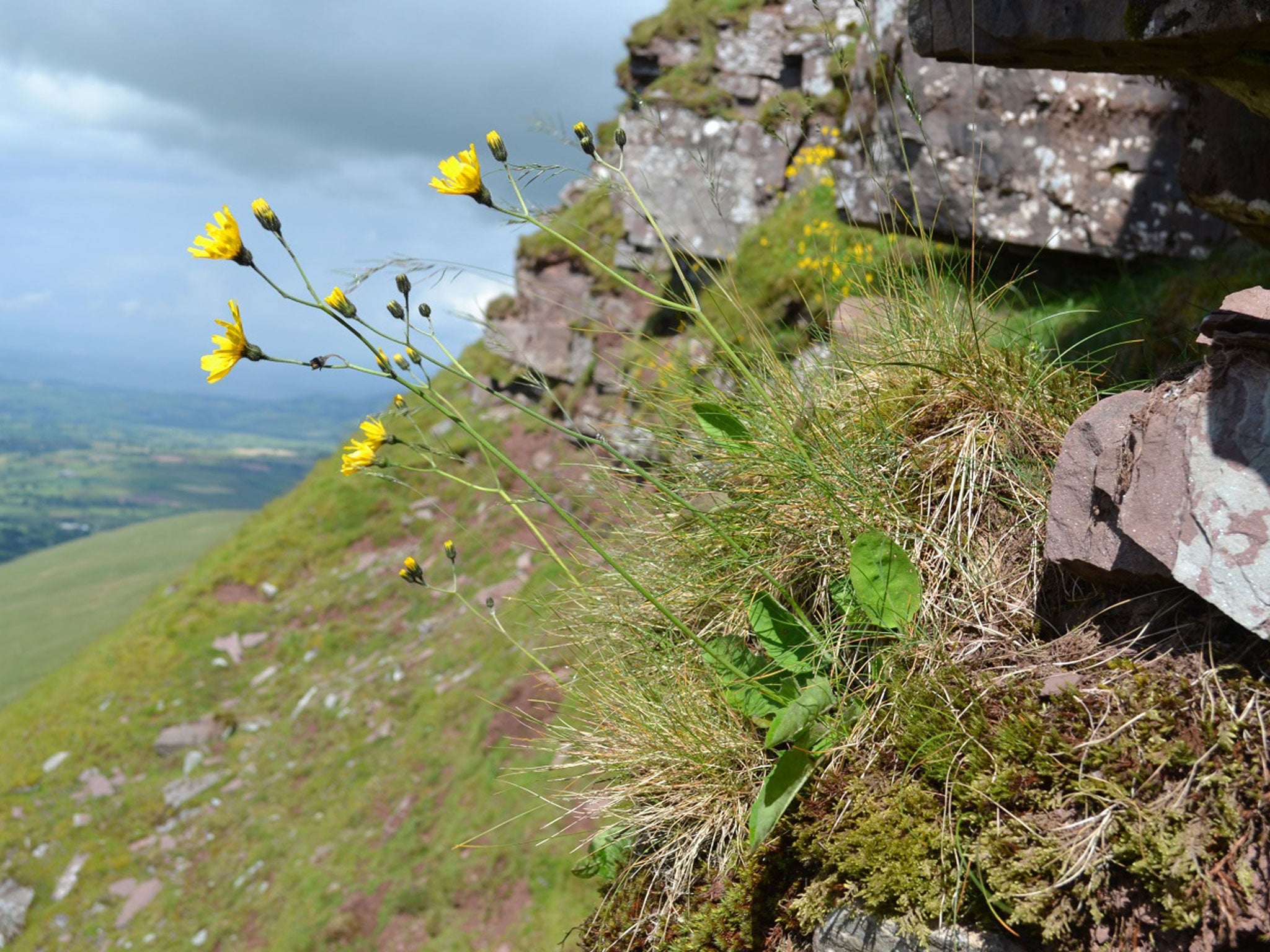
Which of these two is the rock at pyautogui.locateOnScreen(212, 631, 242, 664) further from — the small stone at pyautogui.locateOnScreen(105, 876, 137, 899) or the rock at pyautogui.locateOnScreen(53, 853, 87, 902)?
the small stone at pyautogui.locateOnScreen(105, 876, 137, 899)

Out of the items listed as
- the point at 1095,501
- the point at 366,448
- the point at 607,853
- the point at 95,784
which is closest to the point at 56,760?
the point at 95,784

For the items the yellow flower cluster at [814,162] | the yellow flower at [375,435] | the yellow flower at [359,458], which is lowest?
the yellow flower at [359,458]

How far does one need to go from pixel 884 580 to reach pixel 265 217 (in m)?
2.10

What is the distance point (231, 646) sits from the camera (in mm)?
15172

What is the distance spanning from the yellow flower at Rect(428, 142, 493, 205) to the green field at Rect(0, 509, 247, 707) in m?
29.9

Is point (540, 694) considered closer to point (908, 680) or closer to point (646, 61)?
point (908, 680)

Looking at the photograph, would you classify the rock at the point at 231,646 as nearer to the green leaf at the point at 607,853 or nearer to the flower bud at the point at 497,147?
the green leaf at the point at 607,853

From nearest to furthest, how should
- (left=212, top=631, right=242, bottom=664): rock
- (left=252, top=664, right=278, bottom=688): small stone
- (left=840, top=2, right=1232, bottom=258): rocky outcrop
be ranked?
1. (left=840, top=2, right=1232, bottom=258): rocky outcrop
2. (left=252, top=664, right=278, bottom=688): small stone
3. (left=212, top=631, right=242, bottom=664): rock

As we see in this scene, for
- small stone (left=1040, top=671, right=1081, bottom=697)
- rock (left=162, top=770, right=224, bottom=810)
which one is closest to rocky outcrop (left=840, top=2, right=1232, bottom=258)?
small stone (left=1040, top=671, right=1081, bottom=697)

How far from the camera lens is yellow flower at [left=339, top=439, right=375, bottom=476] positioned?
2.44m

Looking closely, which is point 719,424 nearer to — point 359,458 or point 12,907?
point 359,458

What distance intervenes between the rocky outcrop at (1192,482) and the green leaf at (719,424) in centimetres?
110

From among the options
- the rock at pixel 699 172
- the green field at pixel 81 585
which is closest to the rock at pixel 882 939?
the rock at pixel 699 172

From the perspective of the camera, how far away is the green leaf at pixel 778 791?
86.2 inches
